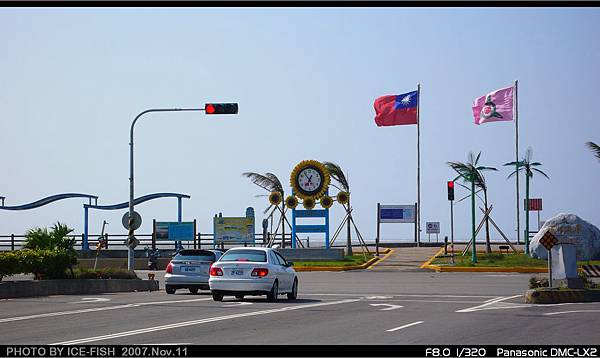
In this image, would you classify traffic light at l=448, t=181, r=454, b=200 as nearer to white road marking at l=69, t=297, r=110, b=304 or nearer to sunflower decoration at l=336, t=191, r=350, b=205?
sunflower decoration at l=336, t=191, r=350, b=205

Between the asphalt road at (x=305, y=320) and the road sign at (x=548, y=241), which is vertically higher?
the road sign at (x=548, y=241)

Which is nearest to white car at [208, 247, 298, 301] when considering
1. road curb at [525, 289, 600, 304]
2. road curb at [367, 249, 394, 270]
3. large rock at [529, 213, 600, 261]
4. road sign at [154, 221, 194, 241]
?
road curb at [525, 289, 600, 304]

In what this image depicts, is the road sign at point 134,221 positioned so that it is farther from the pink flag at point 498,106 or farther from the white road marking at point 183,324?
the pink flag at point 498,106

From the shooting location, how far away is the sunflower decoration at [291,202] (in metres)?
59.9

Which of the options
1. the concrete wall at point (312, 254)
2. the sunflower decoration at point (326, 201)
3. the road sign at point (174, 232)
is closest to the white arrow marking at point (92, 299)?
the concrete wall at point (312, 254)

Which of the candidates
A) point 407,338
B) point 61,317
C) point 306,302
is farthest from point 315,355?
point 306,302

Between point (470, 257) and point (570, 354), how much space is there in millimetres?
44325

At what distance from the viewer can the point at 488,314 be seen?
68.6 ft

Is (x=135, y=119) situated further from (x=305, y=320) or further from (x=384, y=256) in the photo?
(x=384, y=256)

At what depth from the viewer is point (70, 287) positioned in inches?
1193

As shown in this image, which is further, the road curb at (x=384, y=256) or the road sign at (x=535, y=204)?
the road sign at (x=535, y=204)

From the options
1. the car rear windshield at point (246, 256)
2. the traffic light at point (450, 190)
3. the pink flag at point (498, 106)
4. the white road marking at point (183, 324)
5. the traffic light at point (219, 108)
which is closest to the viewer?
the white road marking at point (183, 324)

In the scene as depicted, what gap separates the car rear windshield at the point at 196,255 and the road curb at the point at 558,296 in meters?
10.7

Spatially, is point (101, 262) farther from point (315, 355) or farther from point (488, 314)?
point (315, 355)
